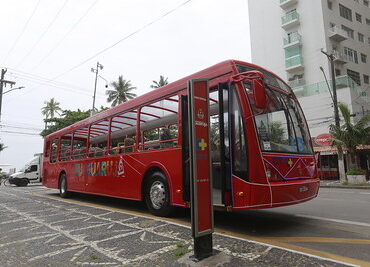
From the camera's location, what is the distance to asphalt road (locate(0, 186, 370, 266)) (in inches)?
144

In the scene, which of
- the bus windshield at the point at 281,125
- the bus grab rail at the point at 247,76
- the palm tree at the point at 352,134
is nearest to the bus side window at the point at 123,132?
the bus grab rail at the point at 247,76

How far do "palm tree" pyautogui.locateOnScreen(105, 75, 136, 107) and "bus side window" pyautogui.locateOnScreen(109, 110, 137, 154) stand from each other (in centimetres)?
3366

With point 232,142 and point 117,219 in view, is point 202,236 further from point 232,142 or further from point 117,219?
point 117,219

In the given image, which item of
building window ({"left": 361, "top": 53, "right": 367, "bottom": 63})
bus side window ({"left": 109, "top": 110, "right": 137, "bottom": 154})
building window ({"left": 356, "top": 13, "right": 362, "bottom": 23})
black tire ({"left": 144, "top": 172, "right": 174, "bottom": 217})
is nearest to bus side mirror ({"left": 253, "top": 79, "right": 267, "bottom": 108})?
black tire ({"left": 144, "top": 172, "right": 174, "bottom": 217})

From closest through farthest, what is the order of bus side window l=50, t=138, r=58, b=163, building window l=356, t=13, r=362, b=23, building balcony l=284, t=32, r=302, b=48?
bus side window l=50, t=138, r=58, b=163
building balcony l=284, t=32, r=302, b=48
building window l=356, t=13, r=362, b=23

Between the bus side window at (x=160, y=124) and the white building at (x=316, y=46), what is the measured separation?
69.7 feet

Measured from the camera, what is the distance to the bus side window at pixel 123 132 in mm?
7607

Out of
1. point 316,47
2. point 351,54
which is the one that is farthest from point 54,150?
point 351,54

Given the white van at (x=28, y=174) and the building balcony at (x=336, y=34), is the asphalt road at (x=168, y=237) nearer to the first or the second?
the white van at (x=28, y=174)

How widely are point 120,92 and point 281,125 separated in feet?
126

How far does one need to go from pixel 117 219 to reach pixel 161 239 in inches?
83.1

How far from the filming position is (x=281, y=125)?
17.4ft

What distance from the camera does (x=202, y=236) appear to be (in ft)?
11.9

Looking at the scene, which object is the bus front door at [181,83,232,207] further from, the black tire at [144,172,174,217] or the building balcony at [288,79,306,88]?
the building balcony at [288,79,306,88]
